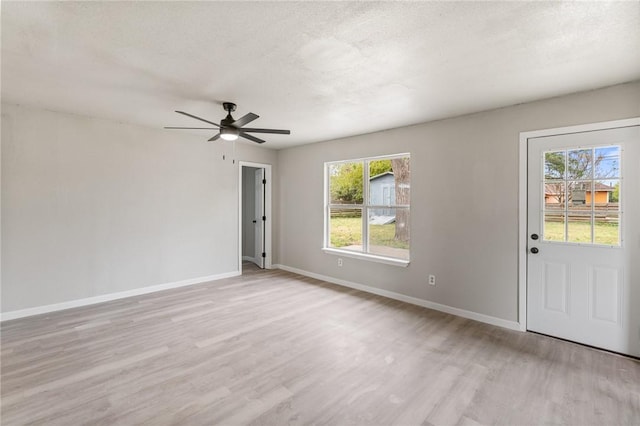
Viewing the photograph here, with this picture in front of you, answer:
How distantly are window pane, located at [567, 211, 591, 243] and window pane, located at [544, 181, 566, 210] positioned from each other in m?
0.13

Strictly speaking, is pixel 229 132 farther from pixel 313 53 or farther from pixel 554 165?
pixel 554 165

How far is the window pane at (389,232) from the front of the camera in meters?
4.45

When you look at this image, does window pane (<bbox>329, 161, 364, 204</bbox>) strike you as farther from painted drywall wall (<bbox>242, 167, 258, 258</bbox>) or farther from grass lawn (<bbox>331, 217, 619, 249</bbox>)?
painted drywall wall (<bbox>242, 167, 258, 258</bbox>)

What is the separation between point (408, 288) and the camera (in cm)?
426

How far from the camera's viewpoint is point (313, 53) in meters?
2.27

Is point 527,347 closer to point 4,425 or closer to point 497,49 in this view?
point 497,49

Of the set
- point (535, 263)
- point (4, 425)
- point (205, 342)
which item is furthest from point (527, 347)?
point (4, 425)

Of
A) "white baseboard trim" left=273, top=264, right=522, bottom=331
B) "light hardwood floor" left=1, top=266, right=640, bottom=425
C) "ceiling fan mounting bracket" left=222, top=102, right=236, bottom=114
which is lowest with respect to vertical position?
"light hardwood floor" left=1, top=266, right=640, bottom=425

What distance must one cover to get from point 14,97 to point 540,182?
5745mm

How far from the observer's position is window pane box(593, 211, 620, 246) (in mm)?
2809

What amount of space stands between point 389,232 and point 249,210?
12.1 ft

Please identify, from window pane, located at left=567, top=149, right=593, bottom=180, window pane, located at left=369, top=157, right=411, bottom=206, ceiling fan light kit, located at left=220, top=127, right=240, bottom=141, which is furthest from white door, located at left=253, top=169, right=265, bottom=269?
window pane, located at left=567, top=149, right=593, bottom=180

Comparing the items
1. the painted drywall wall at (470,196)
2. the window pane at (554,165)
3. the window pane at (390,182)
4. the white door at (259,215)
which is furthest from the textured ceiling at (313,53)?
the white door at (259,215)

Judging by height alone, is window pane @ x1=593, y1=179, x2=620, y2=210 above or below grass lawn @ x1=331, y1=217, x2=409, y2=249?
above
